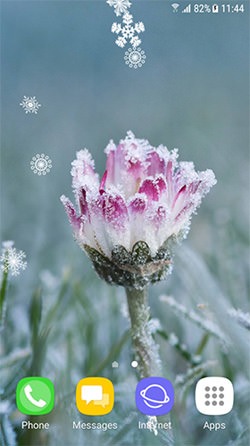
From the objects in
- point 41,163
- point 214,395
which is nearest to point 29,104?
point 41,163

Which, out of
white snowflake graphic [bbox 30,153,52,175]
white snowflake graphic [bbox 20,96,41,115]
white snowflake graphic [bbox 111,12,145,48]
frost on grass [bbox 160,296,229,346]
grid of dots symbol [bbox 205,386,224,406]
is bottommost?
grid of dots symbol [bbox 205,386,224,406]

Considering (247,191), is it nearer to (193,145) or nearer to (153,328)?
(193,145)

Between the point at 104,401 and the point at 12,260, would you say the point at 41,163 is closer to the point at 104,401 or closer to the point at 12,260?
the point at 12,260

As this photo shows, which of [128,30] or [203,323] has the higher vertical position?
[128,30]

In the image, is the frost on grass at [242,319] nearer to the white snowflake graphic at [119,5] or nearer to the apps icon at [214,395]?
the apps icon at [214,395]

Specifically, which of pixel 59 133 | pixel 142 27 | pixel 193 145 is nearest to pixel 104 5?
pixel 142 27

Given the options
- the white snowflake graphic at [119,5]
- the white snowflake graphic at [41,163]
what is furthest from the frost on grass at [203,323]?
the white snowflake graphic at [119,5]

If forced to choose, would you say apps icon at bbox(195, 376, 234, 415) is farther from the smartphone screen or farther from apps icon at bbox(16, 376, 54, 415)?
apps icon at bbox(16, 376, 54, 415)

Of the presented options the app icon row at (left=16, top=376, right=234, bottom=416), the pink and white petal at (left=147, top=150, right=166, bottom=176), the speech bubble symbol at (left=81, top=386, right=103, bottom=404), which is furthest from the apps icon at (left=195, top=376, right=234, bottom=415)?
the pink and white petal at (left=147, top=150, right=166, bottom=176)
